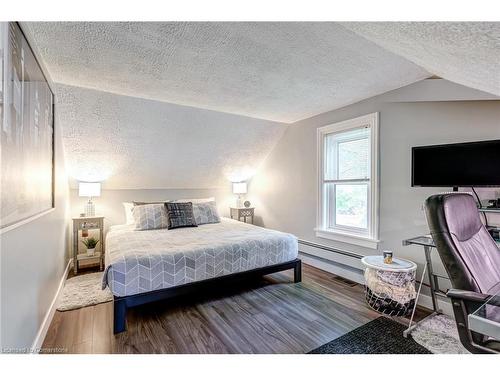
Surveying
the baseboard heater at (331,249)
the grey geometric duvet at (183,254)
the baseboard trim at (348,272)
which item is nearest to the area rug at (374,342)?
the baseboard trim at (348,272)

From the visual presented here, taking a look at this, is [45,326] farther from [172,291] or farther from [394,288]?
[394,288]

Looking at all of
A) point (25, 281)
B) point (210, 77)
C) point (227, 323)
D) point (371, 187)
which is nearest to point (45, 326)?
point (25, 281)

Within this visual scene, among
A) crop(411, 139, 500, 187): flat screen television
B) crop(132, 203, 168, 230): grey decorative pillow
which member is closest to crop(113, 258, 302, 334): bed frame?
crop(132, 203, 168, 230): grey decorative pillow

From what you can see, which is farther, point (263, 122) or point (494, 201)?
point (263, 122)

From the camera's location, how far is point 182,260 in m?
2.29

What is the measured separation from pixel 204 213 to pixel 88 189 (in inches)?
65.8

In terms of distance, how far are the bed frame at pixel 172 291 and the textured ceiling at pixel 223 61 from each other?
6.42 ft

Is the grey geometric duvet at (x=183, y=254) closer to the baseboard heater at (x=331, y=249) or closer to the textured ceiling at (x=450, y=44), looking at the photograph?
the baseboard heater at (x=331, y=249)

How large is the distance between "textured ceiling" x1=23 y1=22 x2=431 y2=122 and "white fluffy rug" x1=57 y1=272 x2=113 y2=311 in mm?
2203

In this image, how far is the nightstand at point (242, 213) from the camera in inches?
182

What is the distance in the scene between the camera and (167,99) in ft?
9.52
